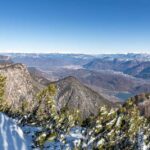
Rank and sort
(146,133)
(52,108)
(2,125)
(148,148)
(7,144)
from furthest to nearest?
(146,133) < (148,148) < (52,108) < (2,125) < (7,144)

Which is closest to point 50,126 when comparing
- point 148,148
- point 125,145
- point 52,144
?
point 52,144

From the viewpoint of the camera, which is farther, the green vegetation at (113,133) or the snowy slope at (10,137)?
the snowy slope at (10,137)

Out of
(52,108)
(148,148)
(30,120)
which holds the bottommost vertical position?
(148,148)

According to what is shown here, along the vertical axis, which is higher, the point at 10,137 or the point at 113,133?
the point at 10,137

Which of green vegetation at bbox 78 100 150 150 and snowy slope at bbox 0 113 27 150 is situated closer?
green vegetation at bbox 78 100 150 150

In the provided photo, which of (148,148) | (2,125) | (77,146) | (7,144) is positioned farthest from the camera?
(148,148)

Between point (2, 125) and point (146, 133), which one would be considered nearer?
point (2, 125)

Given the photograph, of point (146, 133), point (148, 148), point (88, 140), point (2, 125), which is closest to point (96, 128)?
point (88, 140)

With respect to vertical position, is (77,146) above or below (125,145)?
above

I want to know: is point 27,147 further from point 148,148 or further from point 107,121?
point 148,148

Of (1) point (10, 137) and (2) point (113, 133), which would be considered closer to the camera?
(1) point (10, 137)
